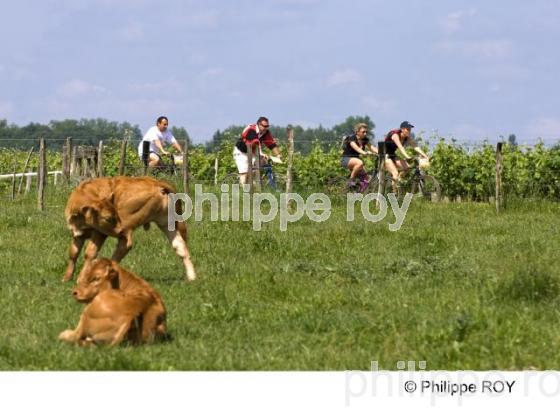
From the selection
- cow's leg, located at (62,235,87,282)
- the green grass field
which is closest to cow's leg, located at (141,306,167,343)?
the green grass field

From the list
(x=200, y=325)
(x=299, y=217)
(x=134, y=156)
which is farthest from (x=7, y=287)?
(x=134, y=156)

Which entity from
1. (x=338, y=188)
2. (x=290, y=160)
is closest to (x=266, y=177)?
(x=290, y=160)

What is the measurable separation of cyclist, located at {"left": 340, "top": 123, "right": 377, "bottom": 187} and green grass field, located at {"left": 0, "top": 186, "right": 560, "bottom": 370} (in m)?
5.55

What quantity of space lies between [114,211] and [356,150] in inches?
447

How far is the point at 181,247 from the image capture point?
38.9 ft

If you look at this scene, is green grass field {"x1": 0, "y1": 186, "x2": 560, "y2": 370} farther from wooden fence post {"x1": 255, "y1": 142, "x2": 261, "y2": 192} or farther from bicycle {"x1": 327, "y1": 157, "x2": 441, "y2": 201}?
wooden fence post {"x1": 255, "y1": 142, "x2": 261, "y2": 192}

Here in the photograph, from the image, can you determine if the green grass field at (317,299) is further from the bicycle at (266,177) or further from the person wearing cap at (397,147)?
the bicycle at (266,177)

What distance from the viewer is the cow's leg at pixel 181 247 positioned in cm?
1168

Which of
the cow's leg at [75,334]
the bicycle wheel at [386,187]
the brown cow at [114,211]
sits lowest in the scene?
the cow's leg at [75,334]

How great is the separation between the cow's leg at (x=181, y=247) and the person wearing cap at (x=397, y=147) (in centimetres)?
1017

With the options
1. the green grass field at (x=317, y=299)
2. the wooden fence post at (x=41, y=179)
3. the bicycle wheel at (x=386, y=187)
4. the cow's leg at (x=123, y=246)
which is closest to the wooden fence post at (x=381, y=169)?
the bicycle wheel at (x=386, y=187)
